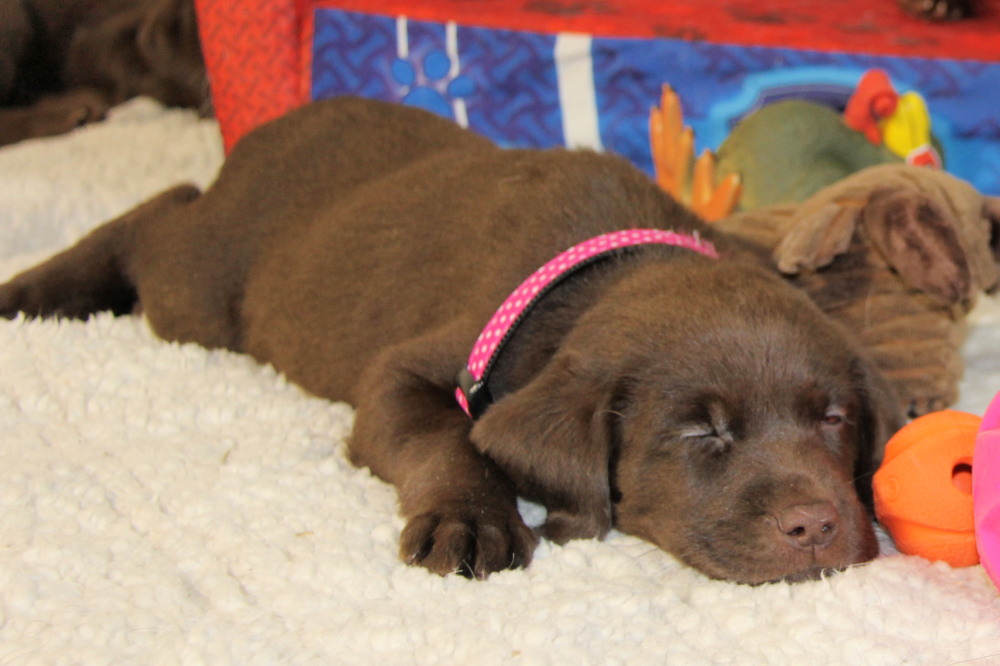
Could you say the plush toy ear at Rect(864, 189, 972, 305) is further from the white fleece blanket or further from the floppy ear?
the white fleece blanket

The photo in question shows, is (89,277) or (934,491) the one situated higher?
(934,491)

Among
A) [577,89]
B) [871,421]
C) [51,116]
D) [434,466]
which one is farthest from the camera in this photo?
[51,116]

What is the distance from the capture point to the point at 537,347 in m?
2.55

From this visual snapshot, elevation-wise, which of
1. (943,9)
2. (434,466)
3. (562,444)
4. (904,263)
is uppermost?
(943,9)

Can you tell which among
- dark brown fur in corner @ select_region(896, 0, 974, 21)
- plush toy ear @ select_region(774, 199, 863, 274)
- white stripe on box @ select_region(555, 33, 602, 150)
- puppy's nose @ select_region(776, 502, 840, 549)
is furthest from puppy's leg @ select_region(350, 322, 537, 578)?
dark brown fur in corner @ select_region(896, 0, 974, 21)

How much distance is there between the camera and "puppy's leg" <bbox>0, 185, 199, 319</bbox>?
3.59 meters

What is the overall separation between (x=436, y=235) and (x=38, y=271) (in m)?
1.56

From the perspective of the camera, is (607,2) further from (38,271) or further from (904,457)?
(904,457)

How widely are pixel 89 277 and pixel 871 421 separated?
253cm

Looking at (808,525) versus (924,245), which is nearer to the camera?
(808,525)

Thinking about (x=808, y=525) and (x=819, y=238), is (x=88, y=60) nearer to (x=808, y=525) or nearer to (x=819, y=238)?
(x=819, y=238)

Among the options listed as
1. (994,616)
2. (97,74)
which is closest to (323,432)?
(994,616)

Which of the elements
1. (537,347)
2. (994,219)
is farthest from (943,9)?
(537,347)

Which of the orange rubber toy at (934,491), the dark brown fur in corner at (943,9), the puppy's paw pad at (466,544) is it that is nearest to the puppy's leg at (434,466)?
the puppy's paw pad at (466,544)
